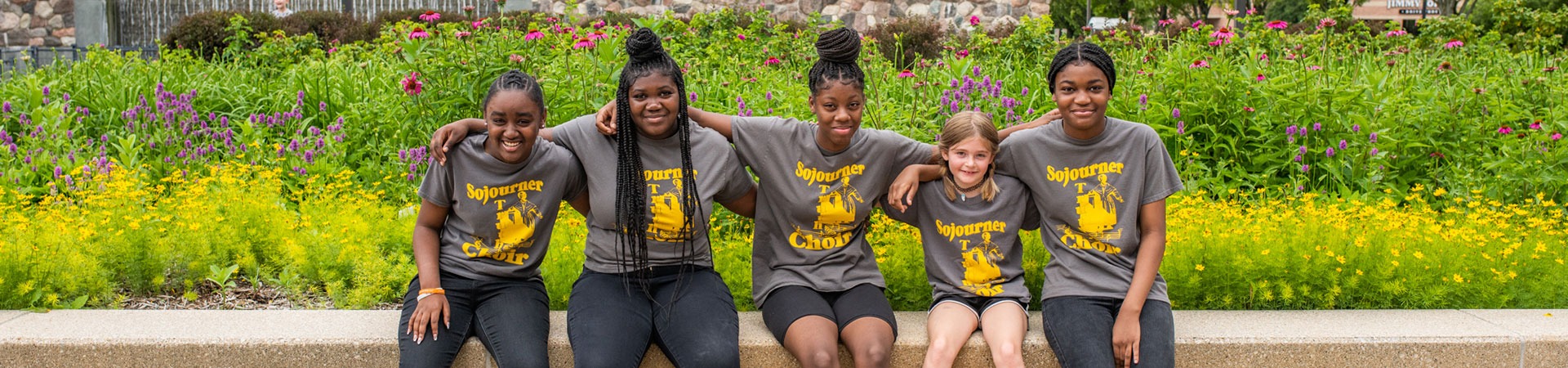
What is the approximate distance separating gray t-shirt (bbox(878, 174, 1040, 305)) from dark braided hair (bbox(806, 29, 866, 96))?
40 cm

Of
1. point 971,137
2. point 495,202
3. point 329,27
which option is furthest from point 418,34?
point 329,27

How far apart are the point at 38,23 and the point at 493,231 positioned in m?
15.5

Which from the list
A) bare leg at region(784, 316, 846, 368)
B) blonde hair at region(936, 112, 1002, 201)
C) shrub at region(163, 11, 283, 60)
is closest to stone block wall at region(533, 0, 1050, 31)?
shrub at region(163, 11, 283, 60)

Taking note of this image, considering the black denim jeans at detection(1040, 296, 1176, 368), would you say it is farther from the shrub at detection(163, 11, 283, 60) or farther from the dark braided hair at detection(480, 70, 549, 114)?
the shrub at detection(163, 11, 283, 60)

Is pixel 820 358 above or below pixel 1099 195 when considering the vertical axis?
below

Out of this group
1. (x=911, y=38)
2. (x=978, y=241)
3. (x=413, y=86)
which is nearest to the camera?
(x=978, y=241)

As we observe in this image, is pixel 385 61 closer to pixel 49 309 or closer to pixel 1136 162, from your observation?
pixel 49 309

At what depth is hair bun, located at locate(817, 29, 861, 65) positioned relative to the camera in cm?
289

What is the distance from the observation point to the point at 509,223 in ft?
9.47

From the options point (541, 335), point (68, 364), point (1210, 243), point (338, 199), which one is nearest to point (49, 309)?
point (68, 364)

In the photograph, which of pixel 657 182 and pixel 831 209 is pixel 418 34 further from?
pixel 831 209

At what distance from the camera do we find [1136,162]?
2.90m

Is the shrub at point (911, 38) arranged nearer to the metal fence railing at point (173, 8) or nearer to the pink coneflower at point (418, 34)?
the pink coneflower at point (418, 34)

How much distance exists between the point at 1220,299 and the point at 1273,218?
0.66m
